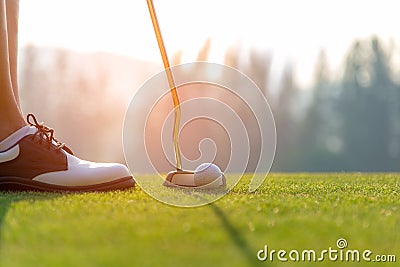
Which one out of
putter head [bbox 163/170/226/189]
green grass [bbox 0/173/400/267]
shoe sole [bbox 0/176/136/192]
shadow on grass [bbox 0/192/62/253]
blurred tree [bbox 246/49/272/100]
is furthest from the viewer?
blurred tree [bbox 246/49/272/100]

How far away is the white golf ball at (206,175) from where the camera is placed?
2.57m

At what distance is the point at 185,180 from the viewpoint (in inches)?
105

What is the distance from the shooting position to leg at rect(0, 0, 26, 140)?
7.84 ft

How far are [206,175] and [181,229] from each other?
118 centimetres

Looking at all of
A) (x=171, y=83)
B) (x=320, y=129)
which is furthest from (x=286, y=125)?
(x=171, y=83)

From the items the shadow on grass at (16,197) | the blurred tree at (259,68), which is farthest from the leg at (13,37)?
the blurred tree at (259,68)

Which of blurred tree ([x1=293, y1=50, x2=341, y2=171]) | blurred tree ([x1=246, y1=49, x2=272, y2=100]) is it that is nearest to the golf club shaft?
blurred tree ([x1=246, y1=49, x2=272, y2=100])

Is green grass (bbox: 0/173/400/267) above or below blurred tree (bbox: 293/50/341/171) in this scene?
above

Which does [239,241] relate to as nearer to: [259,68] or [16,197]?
[16,197]

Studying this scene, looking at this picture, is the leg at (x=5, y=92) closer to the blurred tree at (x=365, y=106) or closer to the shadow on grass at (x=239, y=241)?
the shadow on grass at (x=239, y=241)

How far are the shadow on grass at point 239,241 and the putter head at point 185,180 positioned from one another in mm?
900

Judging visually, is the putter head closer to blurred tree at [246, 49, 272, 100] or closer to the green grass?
the green grass

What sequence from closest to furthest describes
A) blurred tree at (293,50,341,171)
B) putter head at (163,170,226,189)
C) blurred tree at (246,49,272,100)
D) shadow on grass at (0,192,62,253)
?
shadow on grass at (0,192,62,253), putter head at (163,170,226,189), blurred tree at (246,49,272,100), blurred tree at (293,50,341,171)

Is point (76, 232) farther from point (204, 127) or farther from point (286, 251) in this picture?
point (204, 127)
